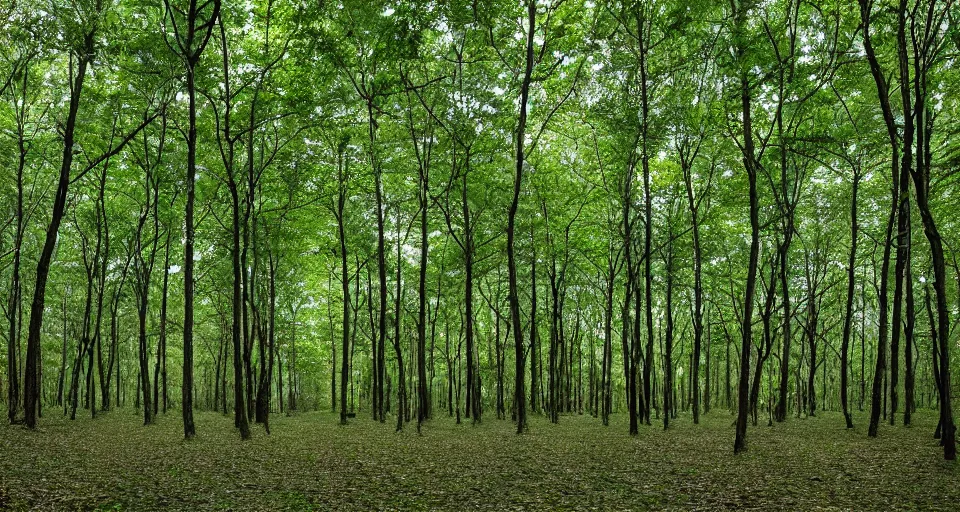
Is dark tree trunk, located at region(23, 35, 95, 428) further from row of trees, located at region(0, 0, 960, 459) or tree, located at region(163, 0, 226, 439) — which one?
tree, located at region(163, 0, 226, 439)

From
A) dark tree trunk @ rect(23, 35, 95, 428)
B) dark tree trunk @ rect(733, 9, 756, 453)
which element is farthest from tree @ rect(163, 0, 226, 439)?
dark tree trunk @ rect(733, 9, 756, 453)

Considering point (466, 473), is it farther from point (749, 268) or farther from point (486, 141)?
point (486, 141)

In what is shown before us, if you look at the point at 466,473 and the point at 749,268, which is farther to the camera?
the point at 749,268

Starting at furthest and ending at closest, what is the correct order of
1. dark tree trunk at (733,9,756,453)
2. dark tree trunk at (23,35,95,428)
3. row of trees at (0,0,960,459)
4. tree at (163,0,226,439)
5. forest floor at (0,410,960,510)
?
dark tree trunk at (23,35,95,428), tree at (163,0,226,439), row of trees at (0,0,960,459), dark tree trunk at (733,9,756,453), forest floor at (0,410,960,510)

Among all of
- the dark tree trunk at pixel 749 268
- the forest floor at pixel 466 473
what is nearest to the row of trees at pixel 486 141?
the dark tree trunk at pixel 749 268

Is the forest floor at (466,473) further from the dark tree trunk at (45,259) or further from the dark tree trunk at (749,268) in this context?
the dark tree trunk at (45,259)

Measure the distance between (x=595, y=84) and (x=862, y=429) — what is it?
50.8 feet

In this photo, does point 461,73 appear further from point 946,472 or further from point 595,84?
point 946,472

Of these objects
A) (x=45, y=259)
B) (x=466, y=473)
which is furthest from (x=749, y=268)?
(x=45, y=259)

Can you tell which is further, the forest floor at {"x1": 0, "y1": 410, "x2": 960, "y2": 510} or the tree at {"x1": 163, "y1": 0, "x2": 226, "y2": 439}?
the tree at {"x1": 163, "y1": 0, "x2": 226, "y2": 439}

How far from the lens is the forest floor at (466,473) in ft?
26.7

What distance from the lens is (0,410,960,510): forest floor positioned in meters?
8.12

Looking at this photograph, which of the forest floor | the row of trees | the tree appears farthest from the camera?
the tree

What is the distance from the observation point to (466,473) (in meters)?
10.8
